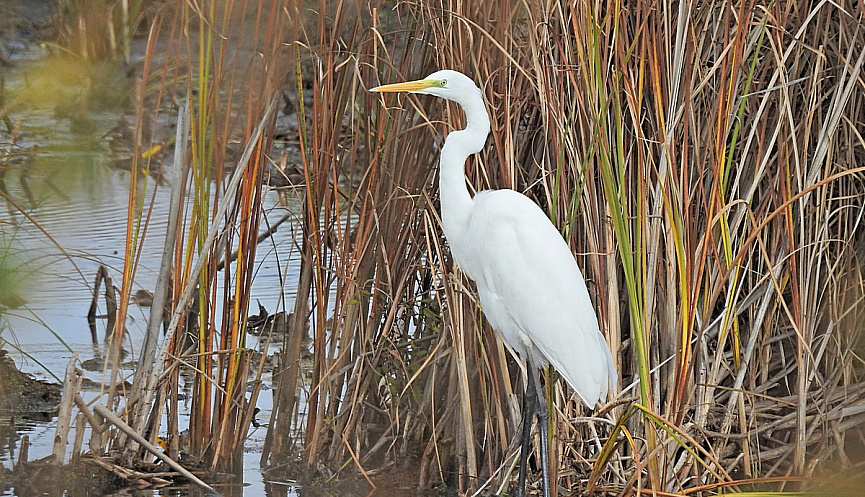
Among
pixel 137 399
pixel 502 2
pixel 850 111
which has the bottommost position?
pixel 137 399

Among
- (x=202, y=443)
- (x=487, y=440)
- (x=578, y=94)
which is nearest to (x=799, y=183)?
(x=578, y=94)

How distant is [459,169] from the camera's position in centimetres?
196

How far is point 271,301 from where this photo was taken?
365cm

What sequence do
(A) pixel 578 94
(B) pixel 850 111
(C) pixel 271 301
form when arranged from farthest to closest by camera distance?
(C) pixel 271 301 < (B) pixel 850 111 < (A) pixel 578 94

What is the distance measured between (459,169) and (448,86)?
0.18 m

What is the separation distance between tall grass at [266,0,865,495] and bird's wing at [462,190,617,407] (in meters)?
0.08

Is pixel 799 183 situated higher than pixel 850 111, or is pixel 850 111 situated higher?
pixel 850 111

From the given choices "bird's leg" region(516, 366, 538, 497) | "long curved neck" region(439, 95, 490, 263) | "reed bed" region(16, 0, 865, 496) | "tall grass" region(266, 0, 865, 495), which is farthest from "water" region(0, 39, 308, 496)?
"bird's leg" region(516, 366, 538, 497)

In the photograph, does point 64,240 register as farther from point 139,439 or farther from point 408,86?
point 139,439

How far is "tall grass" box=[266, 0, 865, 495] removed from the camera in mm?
1933

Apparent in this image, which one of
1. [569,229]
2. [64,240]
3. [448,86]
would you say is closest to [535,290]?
[569,229]

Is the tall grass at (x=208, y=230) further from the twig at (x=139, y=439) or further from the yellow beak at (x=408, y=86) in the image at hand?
the yellow beak at (x=408, y=86)

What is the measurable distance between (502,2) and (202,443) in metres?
1.20

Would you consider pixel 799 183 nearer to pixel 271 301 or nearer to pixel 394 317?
pixel 394 317
